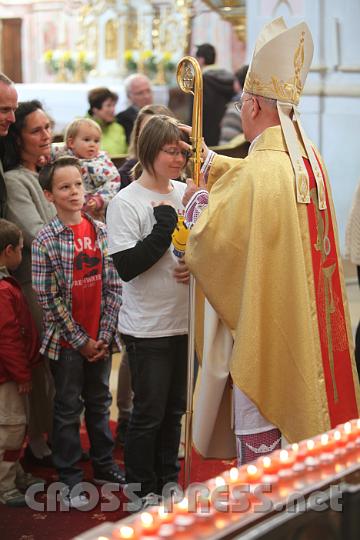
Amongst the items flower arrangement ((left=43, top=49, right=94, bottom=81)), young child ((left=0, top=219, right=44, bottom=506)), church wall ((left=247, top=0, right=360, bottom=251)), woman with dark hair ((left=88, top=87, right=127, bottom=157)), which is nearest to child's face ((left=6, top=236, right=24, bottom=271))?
young child ((left=0, top=219, right=44, bottom=506))

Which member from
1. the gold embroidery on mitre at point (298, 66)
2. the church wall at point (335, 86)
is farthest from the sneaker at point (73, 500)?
the church wall at point (335, 86)

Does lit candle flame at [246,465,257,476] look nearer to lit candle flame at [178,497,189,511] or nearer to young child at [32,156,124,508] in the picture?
lit candle flame at [178,497,189,511]

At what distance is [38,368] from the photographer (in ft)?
14.4

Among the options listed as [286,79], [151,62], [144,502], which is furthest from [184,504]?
[151,62]

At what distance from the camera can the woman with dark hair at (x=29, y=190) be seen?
4203 mm

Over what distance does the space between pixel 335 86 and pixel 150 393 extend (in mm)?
5796

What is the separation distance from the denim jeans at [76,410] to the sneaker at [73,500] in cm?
6

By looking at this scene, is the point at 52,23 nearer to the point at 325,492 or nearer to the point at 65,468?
the point at 65,468

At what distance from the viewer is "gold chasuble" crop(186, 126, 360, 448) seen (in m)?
3.19

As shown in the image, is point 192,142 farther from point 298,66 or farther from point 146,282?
point 146,282

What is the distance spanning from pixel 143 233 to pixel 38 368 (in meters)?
1.04

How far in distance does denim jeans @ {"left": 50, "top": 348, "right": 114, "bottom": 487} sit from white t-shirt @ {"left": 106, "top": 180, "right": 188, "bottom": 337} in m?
0.41

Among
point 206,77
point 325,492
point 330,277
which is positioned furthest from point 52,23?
point 325,492

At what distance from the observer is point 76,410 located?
13.4ft
